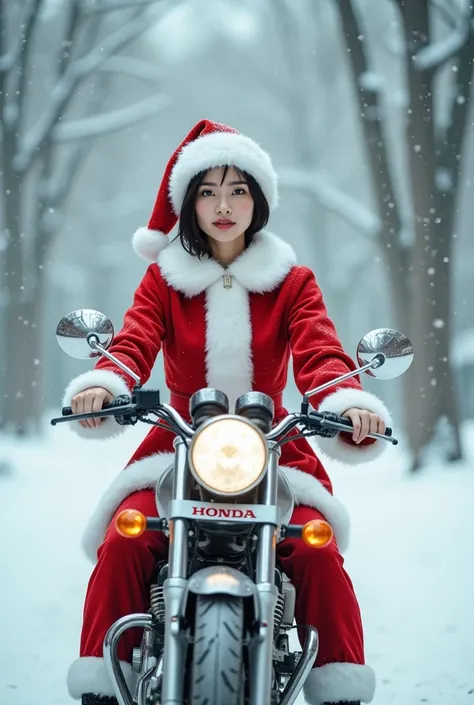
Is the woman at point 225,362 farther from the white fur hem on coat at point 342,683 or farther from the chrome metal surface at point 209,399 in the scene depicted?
the chrome metal surface at point 209,399

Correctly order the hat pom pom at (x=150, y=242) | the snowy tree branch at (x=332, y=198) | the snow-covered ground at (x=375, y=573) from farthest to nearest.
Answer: the snowy tree branch at (x=332, y=198), the snow-covered ground at (x=375, y=573), the hat pom pom at (x=150, y=242)

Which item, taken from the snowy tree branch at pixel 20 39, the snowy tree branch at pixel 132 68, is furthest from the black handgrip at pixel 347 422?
the snowy tree branch at pixel 132 68

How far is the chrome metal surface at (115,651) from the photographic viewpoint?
162 centimetres

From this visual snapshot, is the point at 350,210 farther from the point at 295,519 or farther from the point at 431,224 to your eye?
the point at 295,519

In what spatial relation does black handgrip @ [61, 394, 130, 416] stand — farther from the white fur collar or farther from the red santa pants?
the white fur collar

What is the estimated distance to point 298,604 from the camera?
1.81m

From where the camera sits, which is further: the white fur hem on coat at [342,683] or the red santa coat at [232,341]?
the red santa coat at [232,341]

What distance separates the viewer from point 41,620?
132 inches

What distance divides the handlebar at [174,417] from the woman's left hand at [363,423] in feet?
0.06

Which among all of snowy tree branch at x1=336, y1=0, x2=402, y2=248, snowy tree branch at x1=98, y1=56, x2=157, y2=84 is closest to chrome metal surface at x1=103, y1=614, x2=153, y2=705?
snowy tree branch at x1=336, y1=0, x2=402, y2=248

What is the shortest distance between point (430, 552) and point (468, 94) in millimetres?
2998

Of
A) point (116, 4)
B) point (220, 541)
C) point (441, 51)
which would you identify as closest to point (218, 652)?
point (220, 541)

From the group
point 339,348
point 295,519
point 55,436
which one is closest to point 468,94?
point 339,348

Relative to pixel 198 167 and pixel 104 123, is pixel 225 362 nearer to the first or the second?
pixel 198 167
